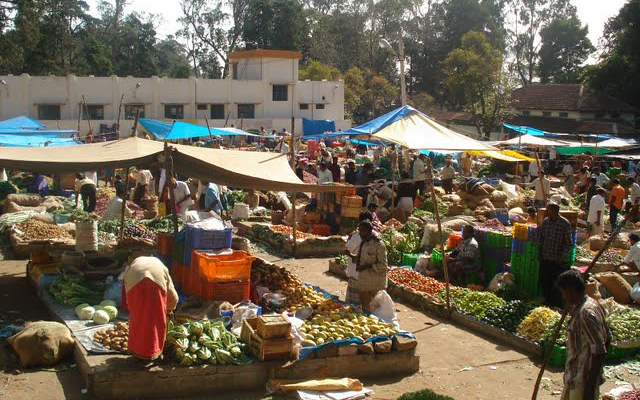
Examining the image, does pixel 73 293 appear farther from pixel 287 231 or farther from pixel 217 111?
pixel 217 111

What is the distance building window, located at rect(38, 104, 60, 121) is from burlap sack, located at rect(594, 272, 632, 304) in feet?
104

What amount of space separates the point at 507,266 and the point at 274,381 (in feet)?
16.6

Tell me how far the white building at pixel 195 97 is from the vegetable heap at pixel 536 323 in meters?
26.0

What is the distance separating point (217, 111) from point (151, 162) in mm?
31658

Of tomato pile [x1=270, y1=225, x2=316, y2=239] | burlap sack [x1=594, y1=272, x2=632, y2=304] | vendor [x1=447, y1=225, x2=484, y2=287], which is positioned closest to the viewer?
burlap sack [x1=594, y1=272, x2=632, y2=304]

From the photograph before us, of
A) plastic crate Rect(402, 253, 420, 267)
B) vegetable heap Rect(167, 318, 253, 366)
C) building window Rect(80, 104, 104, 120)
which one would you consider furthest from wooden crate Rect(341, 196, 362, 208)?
building window Rect(80, 104, 104, 120)

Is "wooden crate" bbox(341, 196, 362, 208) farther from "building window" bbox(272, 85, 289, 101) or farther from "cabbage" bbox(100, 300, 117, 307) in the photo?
"building window" bbox(272, 85, 289, 101)

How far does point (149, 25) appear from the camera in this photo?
5331 centimetres

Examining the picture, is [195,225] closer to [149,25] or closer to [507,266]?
[507,266]

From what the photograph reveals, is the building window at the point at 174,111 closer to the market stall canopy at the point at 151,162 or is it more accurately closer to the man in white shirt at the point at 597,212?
the man in white shirt at the point at 597,212

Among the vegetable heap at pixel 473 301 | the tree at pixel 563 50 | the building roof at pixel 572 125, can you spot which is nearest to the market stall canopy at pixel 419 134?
the vegetable heap at pixel 473 301

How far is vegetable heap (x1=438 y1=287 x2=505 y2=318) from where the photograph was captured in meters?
8.96

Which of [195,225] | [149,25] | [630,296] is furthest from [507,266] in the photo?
[149,25]

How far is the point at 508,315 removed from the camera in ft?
28.1
